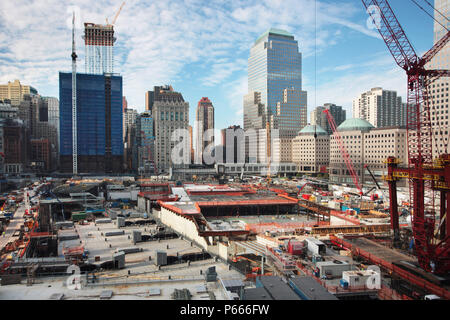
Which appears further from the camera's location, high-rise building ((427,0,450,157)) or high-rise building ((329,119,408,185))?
high-rise building ((329,119,408,185))

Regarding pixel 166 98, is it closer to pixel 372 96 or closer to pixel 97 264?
pixel 372 96

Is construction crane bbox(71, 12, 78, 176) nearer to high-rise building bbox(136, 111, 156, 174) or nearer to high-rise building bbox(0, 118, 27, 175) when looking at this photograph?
high-rise building bbox(0, 118, 27, 175)

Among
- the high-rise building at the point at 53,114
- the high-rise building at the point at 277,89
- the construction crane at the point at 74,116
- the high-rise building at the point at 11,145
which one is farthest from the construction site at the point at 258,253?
the high-rise building at the point at 53,114

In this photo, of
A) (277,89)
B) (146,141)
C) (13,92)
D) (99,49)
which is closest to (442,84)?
Answer: (277,89)

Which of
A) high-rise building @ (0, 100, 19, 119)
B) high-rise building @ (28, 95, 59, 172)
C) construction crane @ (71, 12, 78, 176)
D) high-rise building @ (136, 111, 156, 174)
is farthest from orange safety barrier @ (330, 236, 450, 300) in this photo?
high-rise building @ (28, 95, 59, 172)

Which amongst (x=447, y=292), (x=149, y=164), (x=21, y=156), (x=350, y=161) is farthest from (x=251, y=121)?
(x=447, y=292)

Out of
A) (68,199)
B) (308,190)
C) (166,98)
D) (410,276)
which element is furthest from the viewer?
(166,98)
